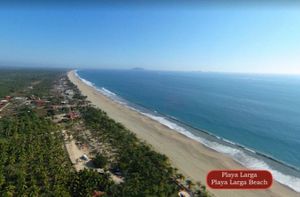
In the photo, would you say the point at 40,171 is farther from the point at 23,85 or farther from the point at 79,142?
the point at 23,85

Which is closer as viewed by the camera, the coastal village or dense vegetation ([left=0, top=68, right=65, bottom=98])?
the coastal village

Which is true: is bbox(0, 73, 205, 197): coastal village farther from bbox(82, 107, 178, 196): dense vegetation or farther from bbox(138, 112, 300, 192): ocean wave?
bbox(138, 112, 300, 192): ocean wave

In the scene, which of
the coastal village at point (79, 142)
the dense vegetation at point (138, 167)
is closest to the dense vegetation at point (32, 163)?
the coastal village at point (79, 142)

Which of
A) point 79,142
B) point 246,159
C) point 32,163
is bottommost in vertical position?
point 246,159

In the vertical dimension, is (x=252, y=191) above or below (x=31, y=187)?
below

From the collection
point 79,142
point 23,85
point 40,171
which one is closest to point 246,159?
point 79,142

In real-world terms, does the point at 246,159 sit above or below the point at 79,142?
below

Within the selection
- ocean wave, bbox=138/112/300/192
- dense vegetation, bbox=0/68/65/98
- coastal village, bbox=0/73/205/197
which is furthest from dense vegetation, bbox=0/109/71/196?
dense vegetation, bbox=0/68/65/98

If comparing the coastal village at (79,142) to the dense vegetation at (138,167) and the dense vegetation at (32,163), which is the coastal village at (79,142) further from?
the dense vegetation at (32,163)

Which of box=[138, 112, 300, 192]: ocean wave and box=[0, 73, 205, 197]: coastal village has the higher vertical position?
box=[0, 73, 205, 197]: coastal village

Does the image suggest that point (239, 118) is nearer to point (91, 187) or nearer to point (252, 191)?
point (252, 191)

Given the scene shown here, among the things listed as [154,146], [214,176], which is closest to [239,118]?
[154,146]
